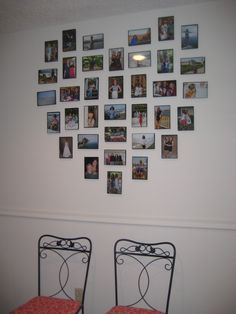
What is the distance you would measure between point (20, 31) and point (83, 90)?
87 cm

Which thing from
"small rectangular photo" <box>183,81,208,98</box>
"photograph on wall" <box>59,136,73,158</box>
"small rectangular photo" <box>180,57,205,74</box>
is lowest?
"photograph on wall" <box>59,136,73,158</box>

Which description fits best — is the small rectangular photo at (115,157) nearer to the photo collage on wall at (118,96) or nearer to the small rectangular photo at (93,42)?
the photo collage on wall at (118,96)

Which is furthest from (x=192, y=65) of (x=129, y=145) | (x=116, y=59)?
(x=129, y=145)

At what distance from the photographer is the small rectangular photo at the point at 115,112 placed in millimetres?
2271

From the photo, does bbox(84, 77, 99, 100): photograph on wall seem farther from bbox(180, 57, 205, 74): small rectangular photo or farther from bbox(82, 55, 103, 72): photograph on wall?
bbox(180, 57, 205, 74): small rectangular photo

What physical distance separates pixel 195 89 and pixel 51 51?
131 cm

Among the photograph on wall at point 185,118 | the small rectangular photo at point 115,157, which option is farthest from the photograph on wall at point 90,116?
the photograph on wall at point 185,118

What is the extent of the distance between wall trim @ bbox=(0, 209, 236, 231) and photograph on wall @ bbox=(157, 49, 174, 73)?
1.18 m

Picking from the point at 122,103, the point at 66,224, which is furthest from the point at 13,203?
the point at 122,103

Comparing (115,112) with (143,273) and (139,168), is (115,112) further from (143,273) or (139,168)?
(143,273)

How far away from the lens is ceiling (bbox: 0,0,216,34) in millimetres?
2070

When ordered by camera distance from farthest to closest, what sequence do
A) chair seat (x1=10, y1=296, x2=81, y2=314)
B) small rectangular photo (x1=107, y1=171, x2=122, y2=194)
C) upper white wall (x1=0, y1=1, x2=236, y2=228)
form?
small rectangular photo (x1=107, y1=171, x2=122, y2=194) → upper white wall (x1=0, y1=1, x2=236, y2=228) → chair seat (x1=10, y1=296, x2=81, y2=314)

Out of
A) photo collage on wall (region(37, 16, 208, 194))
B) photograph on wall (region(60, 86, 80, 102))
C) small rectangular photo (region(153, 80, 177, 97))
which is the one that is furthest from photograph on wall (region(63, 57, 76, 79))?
small rectangular photo (region(153, 80, 177, 97))

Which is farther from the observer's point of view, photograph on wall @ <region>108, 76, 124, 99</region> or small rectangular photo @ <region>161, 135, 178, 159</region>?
photograph on wall @ <region>108, 76, 124, 99</region>
